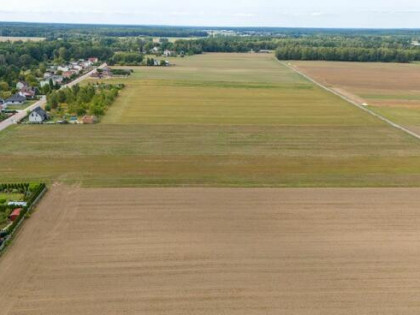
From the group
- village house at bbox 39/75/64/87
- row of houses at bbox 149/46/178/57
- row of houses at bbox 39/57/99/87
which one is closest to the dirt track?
village house at bbox 39/75/64/87

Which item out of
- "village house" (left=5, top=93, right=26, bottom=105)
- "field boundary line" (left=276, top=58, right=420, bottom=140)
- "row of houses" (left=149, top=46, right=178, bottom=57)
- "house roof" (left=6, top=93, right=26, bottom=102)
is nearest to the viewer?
"field boundary line" (left=276, top=58, right=420, bottom=140)

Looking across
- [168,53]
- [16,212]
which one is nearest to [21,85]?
[16,212]

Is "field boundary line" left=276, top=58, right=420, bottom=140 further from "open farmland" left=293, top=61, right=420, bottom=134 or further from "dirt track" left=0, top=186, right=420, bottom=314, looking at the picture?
"dirt track" left=0, top=186, right=420, bottom=314

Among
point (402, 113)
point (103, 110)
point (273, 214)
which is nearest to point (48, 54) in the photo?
point (103, 110)

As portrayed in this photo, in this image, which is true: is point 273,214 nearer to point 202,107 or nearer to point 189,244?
point 189,244

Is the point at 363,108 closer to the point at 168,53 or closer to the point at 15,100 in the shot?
the point at 15,100

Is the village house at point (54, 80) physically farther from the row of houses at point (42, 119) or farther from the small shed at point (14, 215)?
the small shed at point (14, 215)
